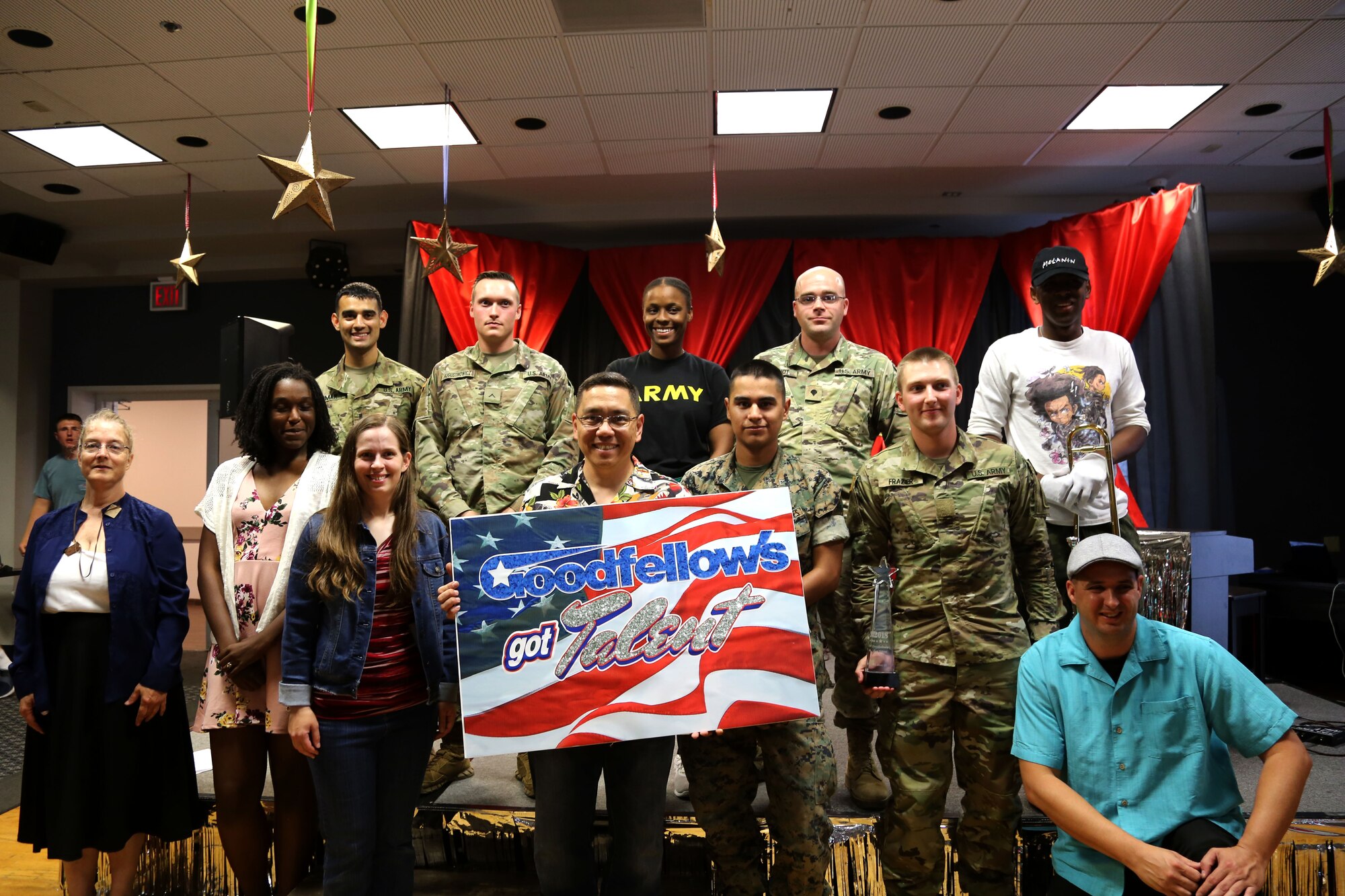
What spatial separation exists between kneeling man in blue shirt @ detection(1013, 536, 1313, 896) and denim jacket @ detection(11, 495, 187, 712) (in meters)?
2.59

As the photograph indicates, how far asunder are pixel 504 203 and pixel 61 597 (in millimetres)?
5655

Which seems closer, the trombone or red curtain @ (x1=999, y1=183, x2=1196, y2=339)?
the trombone

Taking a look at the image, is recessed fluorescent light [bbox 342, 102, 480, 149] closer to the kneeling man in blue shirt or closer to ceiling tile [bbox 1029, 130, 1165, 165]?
ceiling tile [bbox 1029, 130, 1165, 165]

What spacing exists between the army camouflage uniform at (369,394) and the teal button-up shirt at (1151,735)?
263cm

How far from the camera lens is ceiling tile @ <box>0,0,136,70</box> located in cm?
441

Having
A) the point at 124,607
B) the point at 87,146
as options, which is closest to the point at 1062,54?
the point at 124,607

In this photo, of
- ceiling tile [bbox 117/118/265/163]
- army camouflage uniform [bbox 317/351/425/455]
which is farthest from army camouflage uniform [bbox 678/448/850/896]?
ceiling tile [bbox 117/118/265/163]

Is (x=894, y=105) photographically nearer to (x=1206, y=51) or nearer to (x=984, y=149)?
(x=984, y=149)

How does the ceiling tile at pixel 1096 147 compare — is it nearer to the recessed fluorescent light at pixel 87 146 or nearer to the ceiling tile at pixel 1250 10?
the ceiling tile at pixel 1250 10

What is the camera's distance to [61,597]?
2.65 metres

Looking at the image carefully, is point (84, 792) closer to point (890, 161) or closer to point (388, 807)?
point (388, 807)

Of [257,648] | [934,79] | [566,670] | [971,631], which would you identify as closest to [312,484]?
[257,648]

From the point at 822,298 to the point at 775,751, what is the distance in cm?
179

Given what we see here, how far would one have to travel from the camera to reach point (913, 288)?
764 cm
